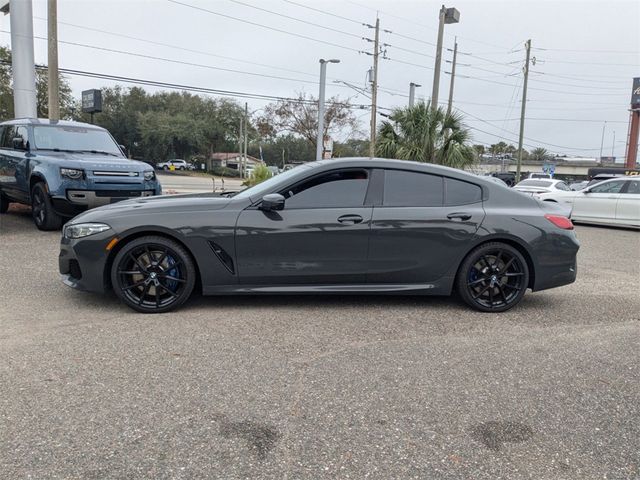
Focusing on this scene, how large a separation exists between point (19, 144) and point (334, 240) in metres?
6.94

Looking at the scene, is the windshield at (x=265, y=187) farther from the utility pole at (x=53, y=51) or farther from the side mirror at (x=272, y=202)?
the utility pole at (x=53, y=51)

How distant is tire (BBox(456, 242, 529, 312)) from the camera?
5.07m

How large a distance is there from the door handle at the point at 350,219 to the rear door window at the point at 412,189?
1.02 ft

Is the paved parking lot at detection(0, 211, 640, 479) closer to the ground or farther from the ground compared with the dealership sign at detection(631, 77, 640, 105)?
closer to the ground

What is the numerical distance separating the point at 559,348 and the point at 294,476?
2.72m

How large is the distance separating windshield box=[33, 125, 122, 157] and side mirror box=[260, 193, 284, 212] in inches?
232

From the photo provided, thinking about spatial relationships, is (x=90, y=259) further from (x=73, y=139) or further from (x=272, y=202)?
(x=73, y=139)

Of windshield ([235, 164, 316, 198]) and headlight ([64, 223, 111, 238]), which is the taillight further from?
headlight ([64, 223, 111, 238])

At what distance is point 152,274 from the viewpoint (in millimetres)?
4648

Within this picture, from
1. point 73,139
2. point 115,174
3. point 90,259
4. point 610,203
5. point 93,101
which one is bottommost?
point 90,259

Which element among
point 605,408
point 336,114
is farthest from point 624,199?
point 336,114

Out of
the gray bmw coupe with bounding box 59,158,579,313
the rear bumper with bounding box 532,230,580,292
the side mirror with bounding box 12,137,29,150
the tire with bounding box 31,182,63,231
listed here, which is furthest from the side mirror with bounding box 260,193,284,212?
the side mirror with bounding box 12,137,29,150

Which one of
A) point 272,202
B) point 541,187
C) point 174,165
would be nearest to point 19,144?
point 272,202

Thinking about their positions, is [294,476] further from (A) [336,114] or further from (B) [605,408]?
(A) [336,114]
